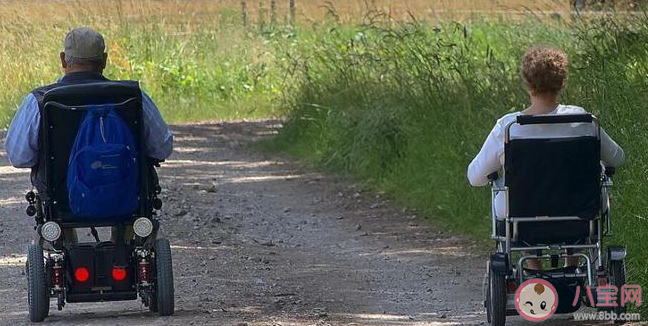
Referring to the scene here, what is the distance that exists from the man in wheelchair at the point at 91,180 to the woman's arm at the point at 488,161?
5.05 feet

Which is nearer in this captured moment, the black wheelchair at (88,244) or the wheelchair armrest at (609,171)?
the wheelchair armrest at (609,171)

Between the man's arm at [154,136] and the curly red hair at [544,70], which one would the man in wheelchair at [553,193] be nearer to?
the curly red hair at [544,70]

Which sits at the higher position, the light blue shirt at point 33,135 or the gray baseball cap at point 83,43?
the gray baseball cap at point 83,43

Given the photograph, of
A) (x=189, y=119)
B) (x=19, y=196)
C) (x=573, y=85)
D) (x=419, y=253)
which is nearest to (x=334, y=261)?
(x=419, y=253)

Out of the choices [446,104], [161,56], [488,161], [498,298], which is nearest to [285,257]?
[446,104]

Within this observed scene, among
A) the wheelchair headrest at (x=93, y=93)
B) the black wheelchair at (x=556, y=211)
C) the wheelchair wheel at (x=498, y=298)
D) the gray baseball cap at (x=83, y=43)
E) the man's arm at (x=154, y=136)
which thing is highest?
the gray baseball cap at (x=83, y=43)

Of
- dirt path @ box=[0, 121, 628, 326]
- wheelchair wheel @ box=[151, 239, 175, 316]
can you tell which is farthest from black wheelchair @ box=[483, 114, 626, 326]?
wheelchair wheel @ box=[151, 239, 175, 316]

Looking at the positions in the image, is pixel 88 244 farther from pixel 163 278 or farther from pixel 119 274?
pixel 163 278

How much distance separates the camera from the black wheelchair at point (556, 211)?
6.45 m

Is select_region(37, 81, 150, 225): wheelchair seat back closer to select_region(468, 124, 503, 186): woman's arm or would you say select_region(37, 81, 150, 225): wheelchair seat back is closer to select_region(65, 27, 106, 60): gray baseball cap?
select_region(65, 27, 106, 60): gray baseball cap

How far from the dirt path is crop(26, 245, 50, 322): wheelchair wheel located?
133 millimetres

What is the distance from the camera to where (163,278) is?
7156 mm

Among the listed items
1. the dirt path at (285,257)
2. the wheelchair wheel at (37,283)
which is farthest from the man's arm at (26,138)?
the dirt path at (285,257)

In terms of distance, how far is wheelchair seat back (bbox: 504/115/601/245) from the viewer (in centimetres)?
645
